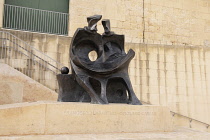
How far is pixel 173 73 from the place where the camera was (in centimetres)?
1198

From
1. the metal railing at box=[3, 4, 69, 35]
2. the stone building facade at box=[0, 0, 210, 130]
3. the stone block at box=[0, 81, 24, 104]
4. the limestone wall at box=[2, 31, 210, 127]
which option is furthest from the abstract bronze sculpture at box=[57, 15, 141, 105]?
the metal railing at box=[3, 4, 69, 35]

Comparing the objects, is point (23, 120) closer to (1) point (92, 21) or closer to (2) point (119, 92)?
(2) point (119, 92)

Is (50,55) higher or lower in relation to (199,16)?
lower

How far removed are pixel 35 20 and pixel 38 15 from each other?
0.36 m

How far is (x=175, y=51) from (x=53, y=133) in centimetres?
947

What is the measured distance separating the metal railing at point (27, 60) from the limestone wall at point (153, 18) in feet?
9.97

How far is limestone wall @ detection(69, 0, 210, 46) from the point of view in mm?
12938

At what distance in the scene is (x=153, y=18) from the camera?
1413 centimetres

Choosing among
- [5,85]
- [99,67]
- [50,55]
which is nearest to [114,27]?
[50,55]

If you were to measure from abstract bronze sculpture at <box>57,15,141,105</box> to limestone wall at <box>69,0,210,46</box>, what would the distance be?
6724 mm

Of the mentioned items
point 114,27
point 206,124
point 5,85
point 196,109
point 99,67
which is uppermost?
point 114,27

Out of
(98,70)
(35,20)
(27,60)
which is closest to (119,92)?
(98,70)

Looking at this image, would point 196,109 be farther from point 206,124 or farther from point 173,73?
point 173,73

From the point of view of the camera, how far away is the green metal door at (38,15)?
1246 centimetres
